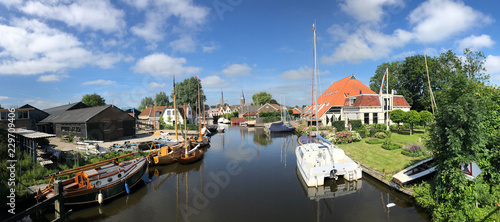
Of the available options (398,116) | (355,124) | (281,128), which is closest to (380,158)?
(398,116)

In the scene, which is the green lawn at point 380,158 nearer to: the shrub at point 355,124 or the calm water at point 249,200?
the calm water at point 249,200

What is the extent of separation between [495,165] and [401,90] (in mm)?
45932

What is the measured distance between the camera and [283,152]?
27.2m

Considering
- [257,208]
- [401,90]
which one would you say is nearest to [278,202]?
[257,208]

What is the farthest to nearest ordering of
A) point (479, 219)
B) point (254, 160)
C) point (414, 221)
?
point (254, 160)
point (414, 221)
point (479, 219)

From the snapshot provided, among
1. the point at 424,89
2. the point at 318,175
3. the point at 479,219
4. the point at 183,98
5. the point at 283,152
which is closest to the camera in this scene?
the point at 479,219

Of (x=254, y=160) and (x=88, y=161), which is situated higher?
(x=88, y=161)

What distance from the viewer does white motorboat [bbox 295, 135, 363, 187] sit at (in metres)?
14.9

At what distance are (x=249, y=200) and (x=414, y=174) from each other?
10.4m

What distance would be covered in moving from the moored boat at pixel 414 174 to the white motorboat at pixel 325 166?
8.52ft

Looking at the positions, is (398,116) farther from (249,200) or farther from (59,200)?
(59,200)

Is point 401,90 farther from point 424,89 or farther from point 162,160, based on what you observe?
point 162,160

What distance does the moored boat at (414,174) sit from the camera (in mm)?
12695

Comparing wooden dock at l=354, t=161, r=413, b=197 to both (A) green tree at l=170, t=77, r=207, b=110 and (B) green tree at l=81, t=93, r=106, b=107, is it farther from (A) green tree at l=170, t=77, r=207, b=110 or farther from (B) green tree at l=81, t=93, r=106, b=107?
(B) green tree at l=81, t=93, r=106, b=107
